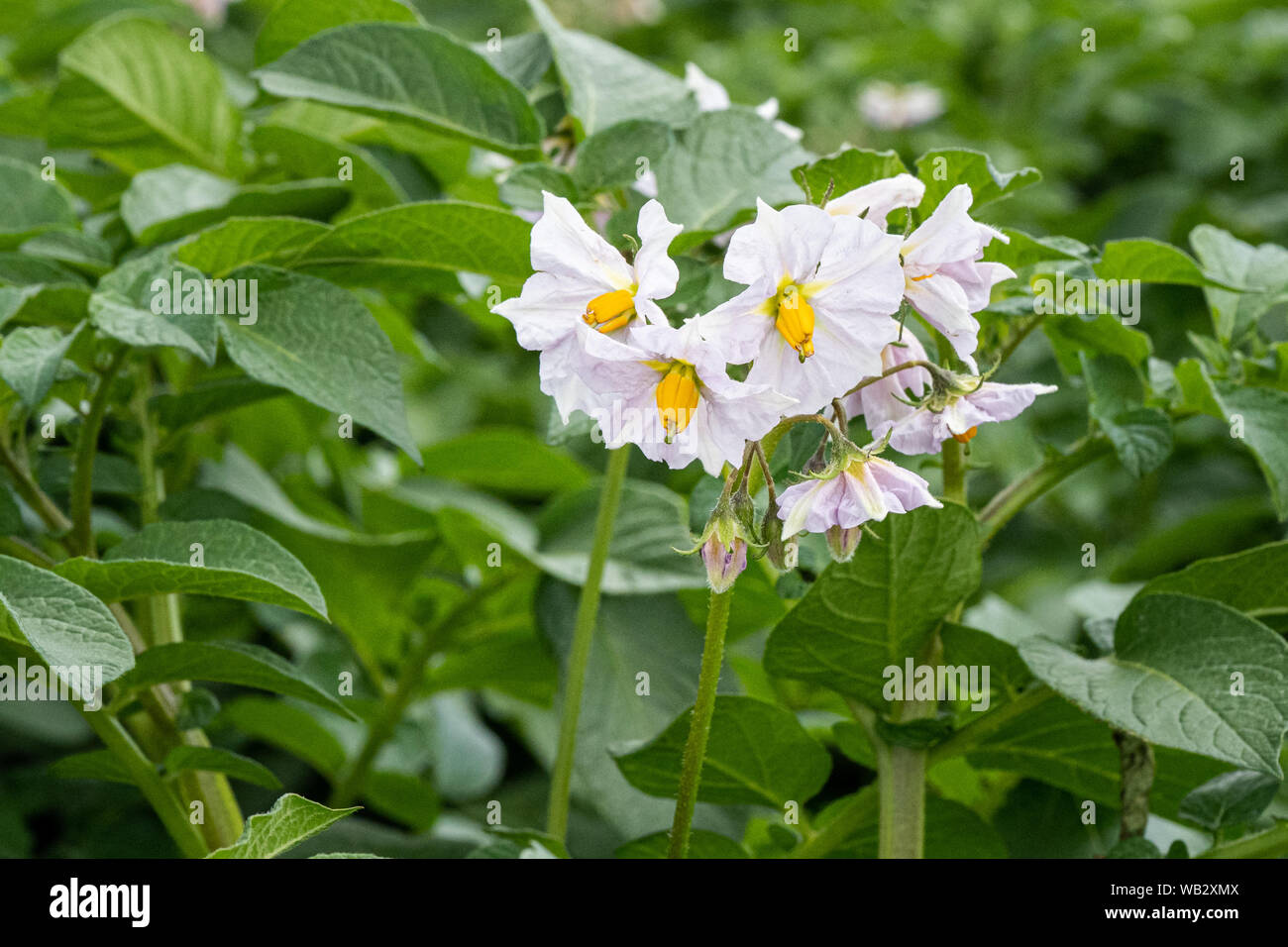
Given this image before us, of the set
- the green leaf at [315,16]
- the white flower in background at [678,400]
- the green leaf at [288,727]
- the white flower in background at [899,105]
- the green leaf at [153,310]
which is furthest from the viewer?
the white flower in background at [899,105]

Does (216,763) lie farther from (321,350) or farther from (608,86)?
(608,86)

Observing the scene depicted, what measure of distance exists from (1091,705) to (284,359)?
473mm

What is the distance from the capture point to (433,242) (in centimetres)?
74

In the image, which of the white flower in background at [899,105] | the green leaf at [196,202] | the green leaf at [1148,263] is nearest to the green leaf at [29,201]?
the green leaf at [196,202]

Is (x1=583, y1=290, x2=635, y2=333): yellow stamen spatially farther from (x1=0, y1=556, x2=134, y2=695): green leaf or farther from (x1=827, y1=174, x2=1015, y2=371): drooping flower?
(x1=0, y1=556, x2=134, y2=695): green leaf

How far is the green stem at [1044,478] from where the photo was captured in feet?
2.54

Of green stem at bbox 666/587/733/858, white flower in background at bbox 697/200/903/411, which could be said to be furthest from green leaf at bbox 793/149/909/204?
green stem at bbox 666/587/733/858

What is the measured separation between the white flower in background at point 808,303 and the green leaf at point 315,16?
457 mm

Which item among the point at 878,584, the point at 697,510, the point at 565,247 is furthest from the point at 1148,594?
the point at 565,247

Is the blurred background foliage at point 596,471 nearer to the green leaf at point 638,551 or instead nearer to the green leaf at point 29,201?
the green leaf at point 638,551

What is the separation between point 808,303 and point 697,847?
0.38 m

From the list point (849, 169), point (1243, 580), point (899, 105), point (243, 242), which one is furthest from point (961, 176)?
point (899, 105)

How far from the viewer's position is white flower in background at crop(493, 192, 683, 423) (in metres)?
0.56

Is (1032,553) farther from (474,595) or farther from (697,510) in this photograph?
(697,510)
